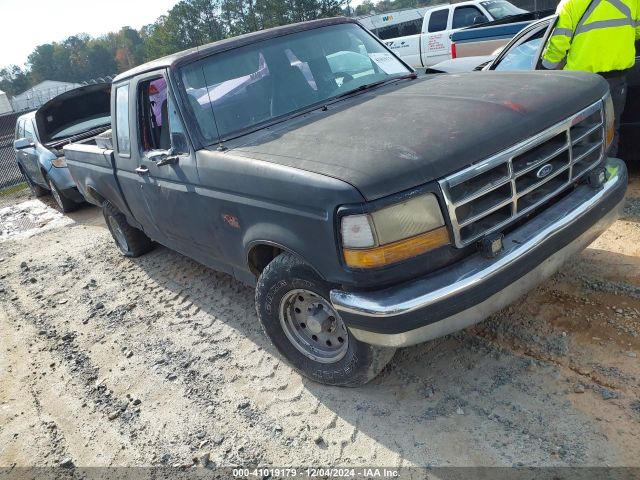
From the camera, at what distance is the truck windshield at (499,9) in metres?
12.6

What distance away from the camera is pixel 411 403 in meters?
2.88

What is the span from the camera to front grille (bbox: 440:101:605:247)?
2.47 metres

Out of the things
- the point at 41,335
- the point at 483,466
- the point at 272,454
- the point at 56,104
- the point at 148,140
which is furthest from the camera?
the point at 56,104

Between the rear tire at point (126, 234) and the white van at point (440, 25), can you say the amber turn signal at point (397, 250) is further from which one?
the white van at point (440, 25)

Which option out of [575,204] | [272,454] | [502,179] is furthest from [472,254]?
[272,454]

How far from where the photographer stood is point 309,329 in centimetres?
312

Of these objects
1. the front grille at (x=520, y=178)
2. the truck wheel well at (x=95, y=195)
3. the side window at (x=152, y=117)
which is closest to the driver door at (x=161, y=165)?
the side window at (x=152, y=117)

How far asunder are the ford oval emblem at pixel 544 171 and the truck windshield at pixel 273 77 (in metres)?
1.60

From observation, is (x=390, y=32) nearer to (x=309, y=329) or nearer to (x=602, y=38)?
(x=602, y=38)

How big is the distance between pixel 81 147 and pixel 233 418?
3766 mm

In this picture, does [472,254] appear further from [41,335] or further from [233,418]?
[41,335]

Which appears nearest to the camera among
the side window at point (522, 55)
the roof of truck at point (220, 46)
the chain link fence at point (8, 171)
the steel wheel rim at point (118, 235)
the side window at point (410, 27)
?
the roof of truck at point (220, 46)

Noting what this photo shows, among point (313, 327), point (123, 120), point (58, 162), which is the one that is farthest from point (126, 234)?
point (313, 327)

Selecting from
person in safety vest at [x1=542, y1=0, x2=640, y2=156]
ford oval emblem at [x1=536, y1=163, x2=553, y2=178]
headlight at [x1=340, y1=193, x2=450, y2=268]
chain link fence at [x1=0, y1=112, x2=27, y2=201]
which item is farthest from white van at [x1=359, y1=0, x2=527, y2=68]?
headlight at [x1=340, y1=193, x2=450, y2=268]
